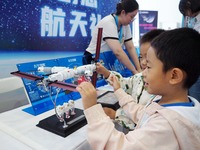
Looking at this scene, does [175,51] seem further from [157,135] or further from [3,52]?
[3,52]

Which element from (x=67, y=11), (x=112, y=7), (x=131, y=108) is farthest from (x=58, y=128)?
(x=112, y=7)

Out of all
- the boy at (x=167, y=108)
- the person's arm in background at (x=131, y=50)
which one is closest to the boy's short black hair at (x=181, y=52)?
the boy at (x=167, y=108)

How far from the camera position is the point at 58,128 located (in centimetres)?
70

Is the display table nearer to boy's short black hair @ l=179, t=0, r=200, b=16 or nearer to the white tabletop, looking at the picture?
the white tabletop

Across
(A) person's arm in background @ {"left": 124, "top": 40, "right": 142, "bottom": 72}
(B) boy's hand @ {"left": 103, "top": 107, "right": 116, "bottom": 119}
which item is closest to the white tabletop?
(B) boy's hand @ {"left": 103, "top": 107, "right": 116, "bottom": 119}

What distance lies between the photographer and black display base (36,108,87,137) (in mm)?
694

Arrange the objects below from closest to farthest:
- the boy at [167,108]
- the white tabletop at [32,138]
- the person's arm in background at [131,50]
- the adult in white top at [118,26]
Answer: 1. the boy at [167,108]
2. the white tabletop at [32,138]
3. the adult in white top at [118,26]
4. the person's arm in background at [131,50]

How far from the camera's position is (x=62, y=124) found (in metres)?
0.73

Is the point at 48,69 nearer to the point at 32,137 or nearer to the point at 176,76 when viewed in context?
the point at 32,137

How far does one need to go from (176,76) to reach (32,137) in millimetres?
538

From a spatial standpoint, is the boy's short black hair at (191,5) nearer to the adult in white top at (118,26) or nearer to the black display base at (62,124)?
the adult in white top at (118,26)

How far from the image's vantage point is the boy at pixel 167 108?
1.46ft

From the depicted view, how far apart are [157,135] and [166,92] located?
15cm

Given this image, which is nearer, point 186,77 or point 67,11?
point 186,77
